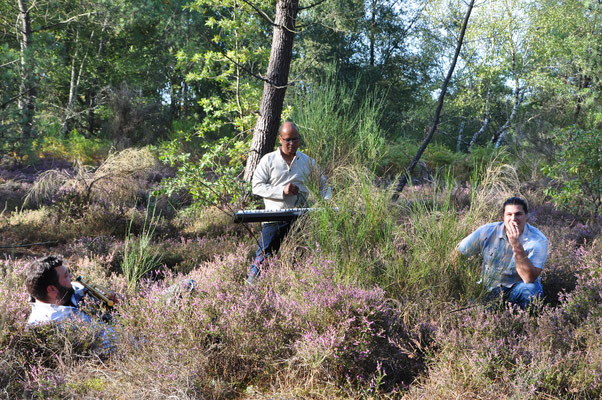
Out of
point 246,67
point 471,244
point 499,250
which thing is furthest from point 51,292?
point 246,67

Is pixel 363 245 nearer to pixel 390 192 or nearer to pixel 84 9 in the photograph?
pixel 390 192

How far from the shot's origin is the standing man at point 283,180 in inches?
174

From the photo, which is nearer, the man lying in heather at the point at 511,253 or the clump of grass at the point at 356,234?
the clump of grass at the point at 356,234

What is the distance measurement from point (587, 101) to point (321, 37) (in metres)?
13.1

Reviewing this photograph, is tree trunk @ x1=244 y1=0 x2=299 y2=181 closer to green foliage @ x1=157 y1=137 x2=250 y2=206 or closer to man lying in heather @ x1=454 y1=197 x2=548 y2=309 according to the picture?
green foliage @ x1=157 y1=137 x2=250 y2=206

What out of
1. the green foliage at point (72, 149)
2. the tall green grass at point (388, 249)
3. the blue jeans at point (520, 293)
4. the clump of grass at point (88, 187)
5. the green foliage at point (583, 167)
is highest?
the green foliage at point (583, 167)

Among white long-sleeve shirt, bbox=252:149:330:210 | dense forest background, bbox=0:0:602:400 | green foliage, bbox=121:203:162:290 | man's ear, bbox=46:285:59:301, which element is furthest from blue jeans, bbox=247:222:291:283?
man's ear, bbox=46:285:59:301

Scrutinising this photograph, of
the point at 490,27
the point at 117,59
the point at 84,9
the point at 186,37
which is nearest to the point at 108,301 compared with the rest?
the point at 84,9

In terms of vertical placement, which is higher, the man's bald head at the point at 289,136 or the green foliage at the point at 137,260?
the man's bald head at the point at 289,136

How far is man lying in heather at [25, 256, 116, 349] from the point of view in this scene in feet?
10.6

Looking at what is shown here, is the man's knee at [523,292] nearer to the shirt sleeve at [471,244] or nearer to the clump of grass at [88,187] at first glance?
the shirt sleeve at [471,244]

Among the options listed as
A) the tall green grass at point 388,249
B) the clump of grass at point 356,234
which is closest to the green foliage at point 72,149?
the clump of grass at point 356,234

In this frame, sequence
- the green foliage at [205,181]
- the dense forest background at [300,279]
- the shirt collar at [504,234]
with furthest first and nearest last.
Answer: the green foliage at [205,181], the shirt collar at [504,234], the dense forest background at [300,279]

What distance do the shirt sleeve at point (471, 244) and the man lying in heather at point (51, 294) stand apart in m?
2.67
